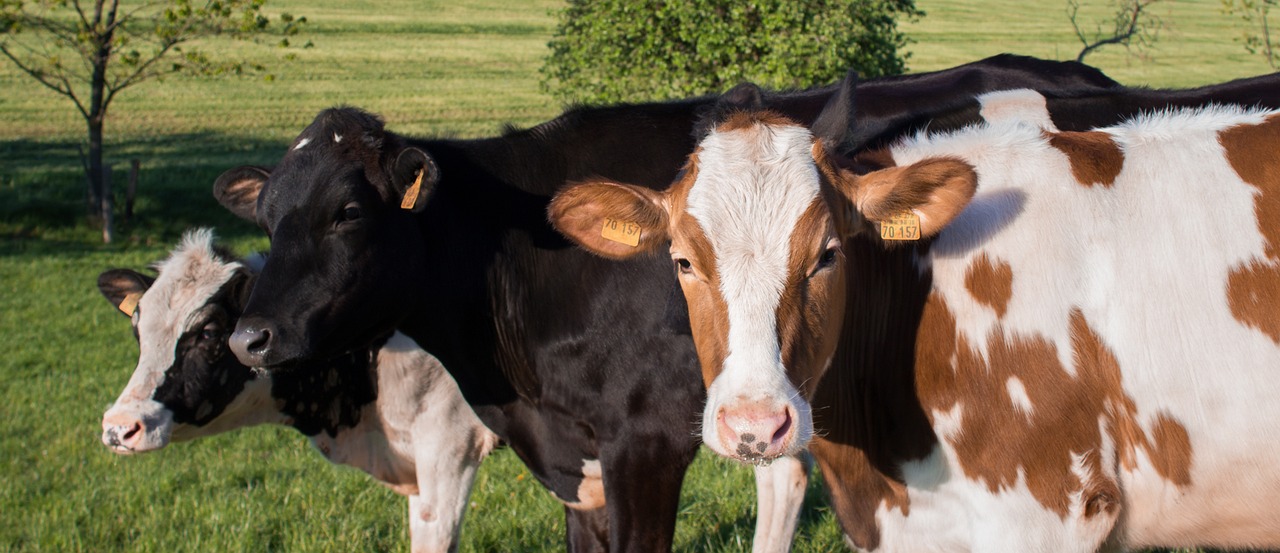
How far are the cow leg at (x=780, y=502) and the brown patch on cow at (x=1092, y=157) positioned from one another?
219 centimetres

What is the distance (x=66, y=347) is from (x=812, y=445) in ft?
39.4

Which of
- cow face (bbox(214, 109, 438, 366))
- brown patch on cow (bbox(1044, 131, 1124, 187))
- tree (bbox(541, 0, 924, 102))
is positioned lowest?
tree (bbox(541, 0, 924, 102))

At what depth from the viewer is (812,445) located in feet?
12.4

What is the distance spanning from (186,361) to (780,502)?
2799 mm

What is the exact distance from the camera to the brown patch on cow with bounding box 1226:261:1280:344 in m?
3.31

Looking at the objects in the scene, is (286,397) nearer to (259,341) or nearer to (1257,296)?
(259,341)

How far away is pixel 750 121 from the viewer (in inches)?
138

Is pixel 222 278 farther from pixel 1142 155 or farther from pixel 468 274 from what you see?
pixel 1142 155

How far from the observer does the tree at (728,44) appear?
13.8 meters

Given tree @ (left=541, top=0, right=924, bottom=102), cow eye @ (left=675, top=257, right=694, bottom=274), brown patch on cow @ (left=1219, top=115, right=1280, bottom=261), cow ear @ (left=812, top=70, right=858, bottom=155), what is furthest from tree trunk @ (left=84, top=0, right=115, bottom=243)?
brown patch on cow @ (left=1219, top=115, right=1280, bottom=261)

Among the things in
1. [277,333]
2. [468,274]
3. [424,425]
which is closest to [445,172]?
[468,274]

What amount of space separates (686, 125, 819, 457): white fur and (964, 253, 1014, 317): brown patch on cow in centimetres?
59

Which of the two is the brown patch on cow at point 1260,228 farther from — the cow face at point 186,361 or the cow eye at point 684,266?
the cow face at point 186,361

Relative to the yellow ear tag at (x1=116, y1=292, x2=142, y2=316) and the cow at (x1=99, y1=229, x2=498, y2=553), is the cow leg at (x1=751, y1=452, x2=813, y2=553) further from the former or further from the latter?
the yellow ear tag at (x1=116, y1=292, x2=142, y2=316)
